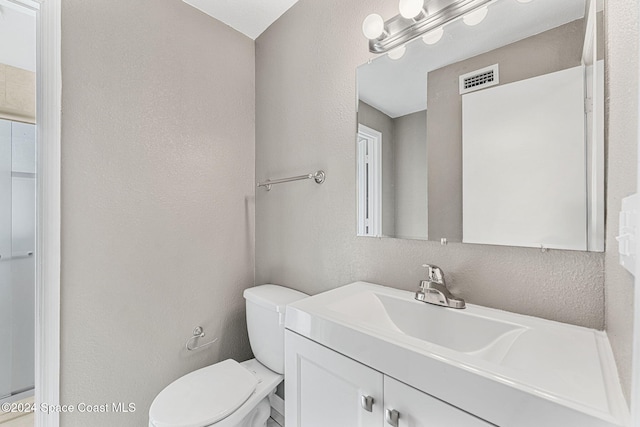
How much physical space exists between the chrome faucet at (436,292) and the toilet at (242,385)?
638 mm

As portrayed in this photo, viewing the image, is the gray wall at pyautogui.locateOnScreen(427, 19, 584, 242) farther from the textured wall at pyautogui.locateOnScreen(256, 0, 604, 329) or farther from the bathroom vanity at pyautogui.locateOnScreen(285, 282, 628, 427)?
the bathroom vanity at pyautogui.locateOnScreen(285, 282, 628, 427)

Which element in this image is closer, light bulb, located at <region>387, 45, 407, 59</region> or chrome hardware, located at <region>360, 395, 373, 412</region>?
chrome hardware, located at <region>360, 395, 373, 412</region>

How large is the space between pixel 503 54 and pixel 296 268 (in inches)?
48.5

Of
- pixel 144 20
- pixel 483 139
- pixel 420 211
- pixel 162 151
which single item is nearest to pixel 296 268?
pixel 420 211

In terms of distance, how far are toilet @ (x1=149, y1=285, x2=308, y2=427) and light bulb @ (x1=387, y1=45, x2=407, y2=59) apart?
115 cm

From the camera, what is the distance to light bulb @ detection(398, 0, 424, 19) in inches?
38.7

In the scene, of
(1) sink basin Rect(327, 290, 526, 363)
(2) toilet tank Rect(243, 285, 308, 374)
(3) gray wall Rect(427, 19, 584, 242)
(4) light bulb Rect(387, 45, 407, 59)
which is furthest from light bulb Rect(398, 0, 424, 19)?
(2) toilet tank Rect(243, 285, 308, 374)

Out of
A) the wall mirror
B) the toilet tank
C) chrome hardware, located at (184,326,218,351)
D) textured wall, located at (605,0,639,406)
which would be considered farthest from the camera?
chrome hardware, located at (184,326,218,351)

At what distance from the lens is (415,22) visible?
1031 mm

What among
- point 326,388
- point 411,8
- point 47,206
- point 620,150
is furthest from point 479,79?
point 47,206

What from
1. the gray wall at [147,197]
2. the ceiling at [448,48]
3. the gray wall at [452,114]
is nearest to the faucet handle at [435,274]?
the gray wall at [452,114]

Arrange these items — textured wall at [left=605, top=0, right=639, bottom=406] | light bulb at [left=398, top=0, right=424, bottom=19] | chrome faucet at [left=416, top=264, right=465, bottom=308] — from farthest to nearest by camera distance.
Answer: light bulb at [left=398, top=0, right=424, bottom=19] < chrome faucet at [left=416, top=264, right=465, bottom=308] < textured wall at [left=605, top=0, right=639, bottom=406]

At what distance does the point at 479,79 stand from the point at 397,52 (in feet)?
1.17

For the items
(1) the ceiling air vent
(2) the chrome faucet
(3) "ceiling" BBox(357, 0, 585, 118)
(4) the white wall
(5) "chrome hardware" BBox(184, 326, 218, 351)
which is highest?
(4) the white wall
